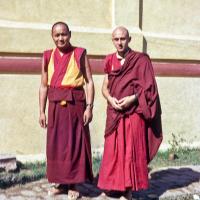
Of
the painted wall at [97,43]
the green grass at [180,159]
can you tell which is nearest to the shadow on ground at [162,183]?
the green grass at [180,159]

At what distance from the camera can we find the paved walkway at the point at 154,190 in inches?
206

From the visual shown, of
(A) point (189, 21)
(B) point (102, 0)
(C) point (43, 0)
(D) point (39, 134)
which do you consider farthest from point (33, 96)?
(A) point (189, 21)

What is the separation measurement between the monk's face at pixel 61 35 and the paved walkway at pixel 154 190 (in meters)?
1.69

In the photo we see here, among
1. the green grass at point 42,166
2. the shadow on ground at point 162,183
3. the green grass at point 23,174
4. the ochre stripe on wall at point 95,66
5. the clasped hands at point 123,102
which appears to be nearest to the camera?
the clasped hands at point 123,102

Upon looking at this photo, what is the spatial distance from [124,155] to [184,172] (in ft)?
6.75

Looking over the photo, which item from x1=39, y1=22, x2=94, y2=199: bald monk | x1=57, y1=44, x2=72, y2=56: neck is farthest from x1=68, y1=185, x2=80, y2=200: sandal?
x1=57, y1=44, x2=72, y2=56: neck

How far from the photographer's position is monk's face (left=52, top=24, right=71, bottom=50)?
15.7 ft

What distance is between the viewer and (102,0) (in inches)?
298

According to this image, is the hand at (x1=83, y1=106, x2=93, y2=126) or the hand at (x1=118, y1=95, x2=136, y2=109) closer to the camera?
the hand at (x1=118, y1=95, x2=136, y2=109)

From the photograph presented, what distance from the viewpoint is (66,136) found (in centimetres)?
495

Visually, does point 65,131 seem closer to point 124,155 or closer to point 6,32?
point 124,155

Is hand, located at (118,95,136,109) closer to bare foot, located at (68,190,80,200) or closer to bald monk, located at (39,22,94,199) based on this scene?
bald monk, located at (39,22,94,199)

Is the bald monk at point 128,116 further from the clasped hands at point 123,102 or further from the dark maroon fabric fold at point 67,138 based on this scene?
the dark maroon fabric fold at point 67,138

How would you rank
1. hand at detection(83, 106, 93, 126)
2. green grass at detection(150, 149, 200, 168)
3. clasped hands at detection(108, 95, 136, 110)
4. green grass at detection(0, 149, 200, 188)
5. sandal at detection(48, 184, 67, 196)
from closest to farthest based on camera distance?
1. clasped hands at detection(108, 95, 136, 110)
2. hand at detection(83, 106, 93, 126)
3. sandal at detection(48, 184, 67, 196)
4. green grass at detection(0, 149, 200, 188)
5. green grass at detection(150, 149, 200, 168)
